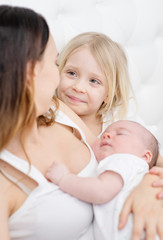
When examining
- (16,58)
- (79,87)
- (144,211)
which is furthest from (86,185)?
(79,87)

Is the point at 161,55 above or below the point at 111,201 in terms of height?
above

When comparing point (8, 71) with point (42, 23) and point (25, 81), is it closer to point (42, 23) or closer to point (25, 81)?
point (25, 81)

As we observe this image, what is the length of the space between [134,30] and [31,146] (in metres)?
1.16

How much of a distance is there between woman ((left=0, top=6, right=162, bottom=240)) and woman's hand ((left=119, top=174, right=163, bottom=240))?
141mm

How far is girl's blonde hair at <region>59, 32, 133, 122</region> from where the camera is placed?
1.66 meters

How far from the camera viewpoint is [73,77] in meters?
1.65

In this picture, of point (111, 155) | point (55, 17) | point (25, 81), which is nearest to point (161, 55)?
point (55, 17)

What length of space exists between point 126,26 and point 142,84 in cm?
37

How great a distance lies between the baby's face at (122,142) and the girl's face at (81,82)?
324mm

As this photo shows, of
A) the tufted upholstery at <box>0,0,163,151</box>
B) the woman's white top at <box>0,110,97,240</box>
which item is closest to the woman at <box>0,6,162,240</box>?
the woman's white top at <box>0,110,97,240</box>

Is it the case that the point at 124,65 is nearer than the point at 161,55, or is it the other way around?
the point at 124,65

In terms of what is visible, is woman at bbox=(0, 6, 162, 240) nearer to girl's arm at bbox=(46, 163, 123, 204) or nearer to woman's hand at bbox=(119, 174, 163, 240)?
girl's arm at bbox=(46, 163, 123, 204)

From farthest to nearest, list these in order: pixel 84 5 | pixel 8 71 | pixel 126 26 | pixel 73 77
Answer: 1. pixel 126 26
2. pixel 84 5
3. pixel 73 77
4. pixel 8 71

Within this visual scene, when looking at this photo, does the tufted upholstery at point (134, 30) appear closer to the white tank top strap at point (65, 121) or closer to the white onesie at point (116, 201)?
the white tank top strap at point (65, 121)
